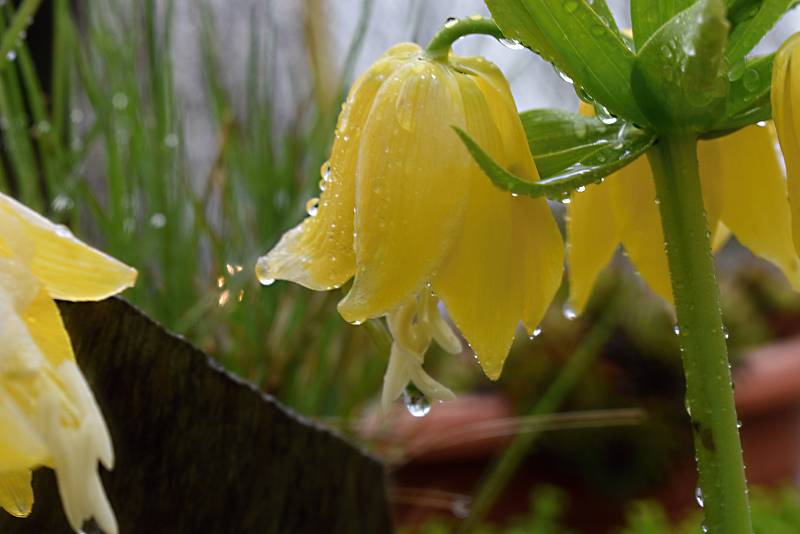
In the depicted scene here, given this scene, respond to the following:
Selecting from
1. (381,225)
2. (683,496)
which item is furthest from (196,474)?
(683,496)

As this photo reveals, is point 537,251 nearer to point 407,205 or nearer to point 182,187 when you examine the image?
point 407,205

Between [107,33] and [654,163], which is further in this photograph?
[107,33]

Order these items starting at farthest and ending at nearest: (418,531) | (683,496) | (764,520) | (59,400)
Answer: (683,496) < (418,531) < (764,520) < (59,400)

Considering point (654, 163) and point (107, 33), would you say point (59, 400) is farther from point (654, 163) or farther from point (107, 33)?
point (107, 33)

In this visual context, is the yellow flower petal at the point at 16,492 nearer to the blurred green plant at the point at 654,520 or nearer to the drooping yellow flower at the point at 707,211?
the drooping yellow flower at the point at 707,211

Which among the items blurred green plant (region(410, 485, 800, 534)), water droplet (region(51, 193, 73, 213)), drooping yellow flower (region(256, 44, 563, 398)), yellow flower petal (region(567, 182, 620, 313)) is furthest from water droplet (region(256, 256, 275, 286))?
blurred green plant (region(410, 485, 800, 534))

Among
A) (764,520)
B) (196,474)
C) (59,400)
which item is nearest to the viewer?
(59,400)

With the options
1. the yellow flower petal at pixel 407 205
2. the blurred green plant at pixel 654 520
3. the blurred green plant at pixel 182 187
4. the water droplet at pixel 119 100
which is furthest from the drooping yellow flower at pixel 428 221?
the blurred green plant at pixel 654 520
